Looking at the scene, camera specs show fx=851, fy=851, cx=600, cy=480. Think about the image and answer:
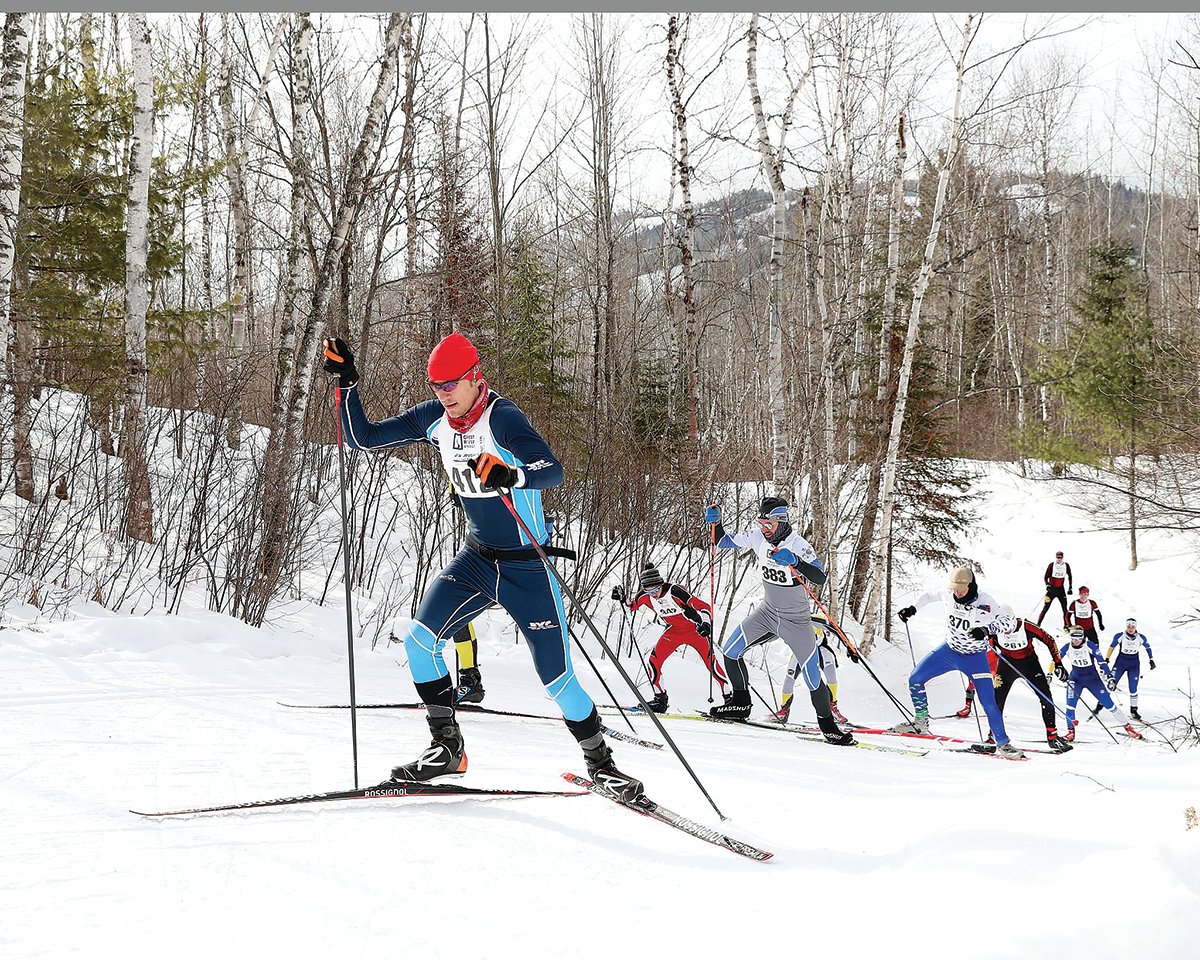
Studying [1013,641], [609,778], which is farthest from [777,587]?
[609,778]

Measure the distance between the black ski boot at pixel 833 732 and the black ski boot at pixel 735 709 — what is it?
3.39 feet

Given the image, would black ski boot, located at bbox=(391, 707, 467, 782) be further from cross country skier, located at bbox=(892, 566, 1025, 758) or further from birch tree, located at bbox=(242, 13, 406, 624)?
cross country skier, located at bbox=(892, 566, 1025, 758)

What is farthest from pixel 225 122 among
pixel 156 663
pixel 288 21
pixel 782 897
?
pixel 782 897

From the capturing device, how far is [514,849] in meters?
3.58

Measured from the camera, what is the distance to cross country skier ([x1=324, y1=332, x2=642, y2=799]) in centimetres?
406

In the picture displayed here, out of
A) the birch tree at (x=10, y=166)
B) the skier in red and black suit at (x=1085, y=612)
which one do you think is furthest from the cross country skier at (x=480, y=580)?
the skier in red and black suit at (x=1085, y=612)

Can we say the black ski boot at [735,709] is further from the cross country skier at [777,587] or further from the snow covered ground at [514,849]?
the snow covered ground at [514,849]

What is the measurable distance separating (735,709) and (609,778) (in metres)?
4.97

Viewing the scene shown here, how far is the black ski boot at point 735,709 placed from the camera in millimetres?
8773

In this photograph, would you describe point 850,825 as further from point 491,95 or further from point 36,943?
point 491,95

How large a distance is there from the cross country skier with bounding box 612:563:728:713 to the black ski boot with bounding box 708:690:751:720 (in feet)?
1.82

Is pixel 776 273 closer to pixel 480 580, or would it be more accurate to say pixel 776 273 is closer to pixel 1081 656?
pixel 1081 656

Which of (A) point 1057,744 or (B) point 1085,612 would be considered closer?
(A) point 1057,744

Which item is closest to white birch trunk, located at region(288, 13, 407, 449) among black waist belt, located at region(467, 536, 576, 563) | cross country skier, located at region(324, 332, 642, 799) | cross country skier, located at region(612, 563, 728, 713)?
cross country skier, located at region(612, 563, 728, 713)
